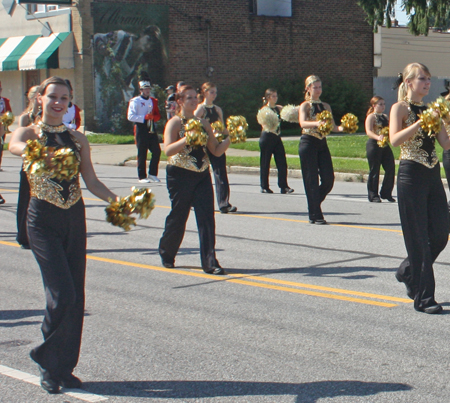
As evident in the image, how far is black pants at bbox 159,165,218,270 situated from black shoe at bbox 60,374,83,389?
3.19 metres

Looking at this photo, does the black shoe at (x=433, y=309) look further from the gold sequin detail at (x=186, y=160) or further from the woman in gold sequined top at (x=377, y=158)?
the woman in gold sequined top at (x=377, y=158)

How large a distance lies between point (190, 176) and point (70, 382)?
11.7 ft

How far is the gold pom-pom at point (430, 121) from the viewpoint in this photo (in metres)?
6.12

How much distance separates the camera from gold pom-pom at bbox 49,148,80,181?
4.62 m

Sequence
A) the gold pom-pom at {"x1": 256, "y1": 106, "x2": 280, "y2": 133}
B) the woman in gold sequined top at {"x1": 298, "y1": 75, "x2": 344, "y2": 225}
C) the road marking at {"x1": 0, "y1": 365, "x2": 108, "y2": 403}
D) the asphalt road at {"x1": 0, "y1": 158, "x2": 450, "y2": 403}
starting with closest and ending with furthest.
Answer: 1. the road marking at {"x1": 0, "y1": 365, "x2": 108, "y2": 403}
2. the asphalt road at {"x1": 0, "y1": 158, "x2": 450, "y2": 403}
3. the woman in gold sequined top at {"x1": 298, "y1": 75, "x2": 344, "y2": 225}
4. the gold pom-pom at {"x1": 256, "y1": 106, "x2": 280, "y2": 133}

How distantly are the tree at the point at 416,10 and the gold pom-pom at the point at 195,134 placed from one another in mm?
20018

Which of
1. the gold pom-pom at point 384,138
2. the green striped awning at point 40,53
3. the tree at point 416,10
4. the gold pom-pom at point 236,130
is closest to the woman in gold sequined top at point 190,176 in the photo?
the gold pom-pom at point 236,130

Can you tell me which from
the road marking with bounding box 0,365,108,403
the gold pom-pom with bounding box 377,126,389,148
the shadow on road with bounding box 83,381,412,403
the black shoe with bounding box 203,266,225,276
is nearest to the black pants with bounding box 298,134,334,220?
the gold pom-pom with bounding box 377,126,389,148

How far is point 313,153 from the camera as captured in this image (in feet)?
35.9

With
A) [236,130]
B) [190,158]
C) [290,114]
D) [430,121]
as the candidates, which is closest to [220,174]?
[290,114]

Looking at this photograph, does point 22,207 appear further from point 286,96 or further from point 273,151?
point 286,96

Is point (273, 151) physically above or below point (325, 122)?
below

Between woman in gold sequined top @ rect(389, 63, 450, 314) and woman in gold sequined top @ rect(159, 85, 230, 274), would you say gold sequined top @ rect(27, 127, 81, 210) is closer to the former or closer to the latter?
woman in gold sequined top @ rect(389, 63, 450, 314)

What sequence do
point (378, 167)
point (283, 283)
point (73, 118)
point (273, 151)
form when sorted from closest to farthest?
point (283, 283) < point (73, 118) < point (378, 167) < point (273, 151)
